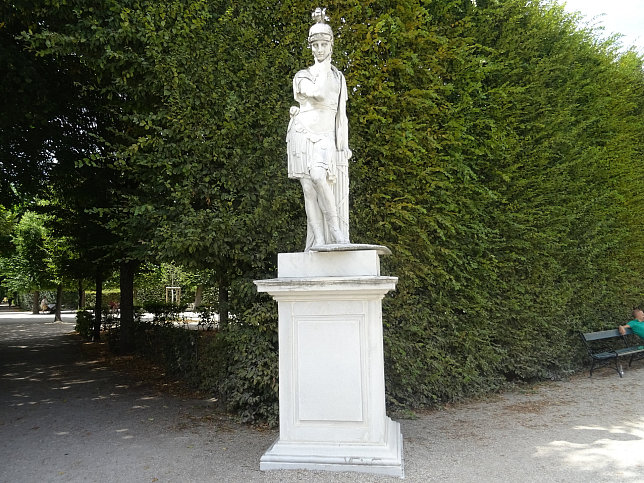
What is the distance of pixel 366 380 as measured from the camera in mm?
3861

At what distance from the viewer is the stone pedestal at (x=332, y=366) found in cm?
379

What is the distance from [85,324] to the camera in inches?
571

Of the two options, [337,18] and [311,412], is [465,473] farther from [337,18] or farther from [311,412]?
[337,18]

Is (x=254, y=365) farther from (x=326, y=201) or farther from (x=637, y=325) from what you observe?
(x=637, y=325)

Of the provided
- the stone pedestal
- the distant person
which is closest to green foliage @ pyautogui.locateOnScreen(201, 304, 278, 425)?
the stone pedestal

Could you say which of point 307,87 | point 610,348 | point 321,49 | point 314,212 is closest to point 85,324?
point 314,212

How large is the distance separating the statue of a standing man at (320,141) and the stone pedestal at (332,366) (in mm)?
332

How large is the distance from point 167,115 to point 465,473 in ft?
15.6

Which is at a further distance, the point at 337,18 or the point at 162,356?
the point at 162,356

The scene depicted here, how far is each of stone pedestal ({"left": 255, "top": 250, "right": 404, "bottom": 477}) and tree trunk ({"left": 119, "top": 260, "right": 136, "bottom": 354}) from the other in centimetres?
717

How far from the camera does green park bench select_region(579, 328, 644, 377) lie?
7.50m

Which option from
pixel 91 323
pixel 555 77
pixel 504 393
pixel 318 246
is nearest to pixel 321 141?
pixel 318 246

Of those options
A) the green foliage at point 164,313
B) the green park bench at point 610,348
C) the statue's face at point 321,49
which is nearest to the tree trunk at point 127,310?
the green foliage at point 164,313

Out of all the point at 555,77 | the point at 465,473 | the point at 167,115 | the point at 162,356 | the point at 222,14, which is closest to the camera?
the point at 465,473
